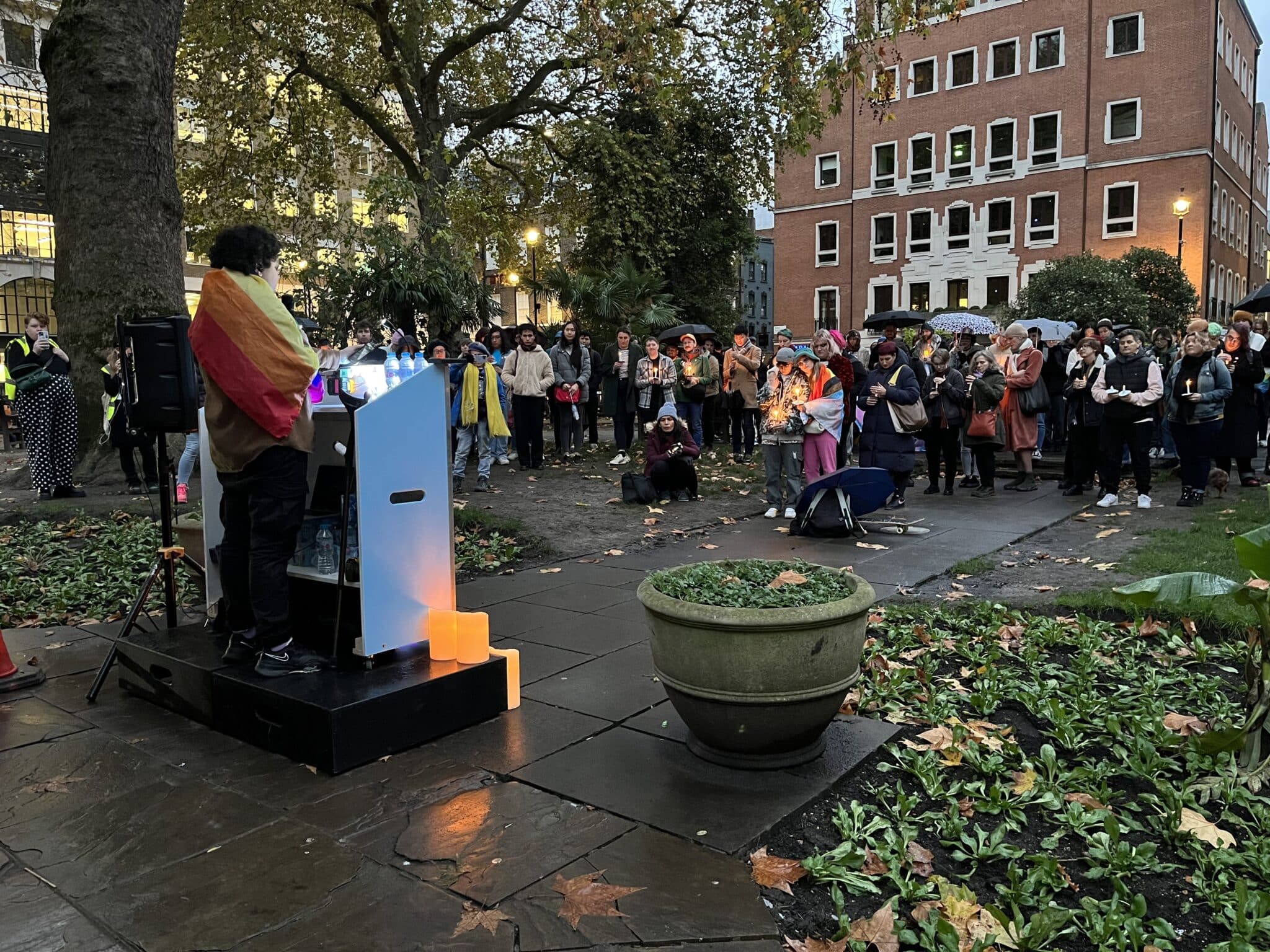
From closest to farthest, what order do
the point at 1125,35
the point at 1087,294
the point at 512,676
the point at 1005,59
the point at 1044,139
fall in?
the point at 512,676, the point at 1087,294, the point at 1125,35, the point at 1044,139, the point at 1005,59

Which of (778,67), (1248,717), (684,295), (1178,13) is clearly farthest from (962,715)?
(1178,13)

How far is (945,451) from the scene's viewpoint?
37.9 ft

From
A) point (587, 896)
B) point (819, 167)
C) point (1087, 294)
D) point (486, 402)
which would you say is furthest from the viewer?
point (819, 167)

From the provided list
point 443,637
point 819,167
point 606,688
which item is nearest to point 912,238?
point 819,167

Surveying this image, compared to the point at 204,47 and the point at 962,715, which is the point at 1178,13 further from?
the point at 962,715

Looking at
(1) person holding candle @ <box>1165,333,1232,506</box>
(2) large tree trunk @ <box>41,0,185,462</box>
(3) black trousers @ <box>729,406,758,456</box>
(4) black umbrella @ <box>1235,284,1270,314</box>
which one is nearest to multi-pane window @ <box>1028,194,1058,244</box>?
(4) black umbrella @ <box>1235,284,1270,314</box>

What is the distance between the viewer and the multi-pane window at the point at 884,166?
47625 millimetres

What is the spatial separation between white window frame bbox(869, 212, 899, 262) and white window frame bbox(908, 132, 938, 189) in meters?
1.83

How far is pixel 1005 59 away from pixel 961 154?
4.47 metres

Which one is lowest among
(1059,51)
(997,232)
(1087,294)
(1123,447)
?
(1123,447)

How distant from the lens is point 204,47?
802 inches

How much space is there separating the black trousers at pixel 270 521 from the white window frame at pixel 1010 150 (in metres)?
46.3

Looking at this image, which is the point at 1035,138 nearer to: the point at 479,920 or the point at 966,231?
the point at 966,231

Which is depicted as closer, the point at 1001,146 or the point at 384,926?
the point at 384,926
